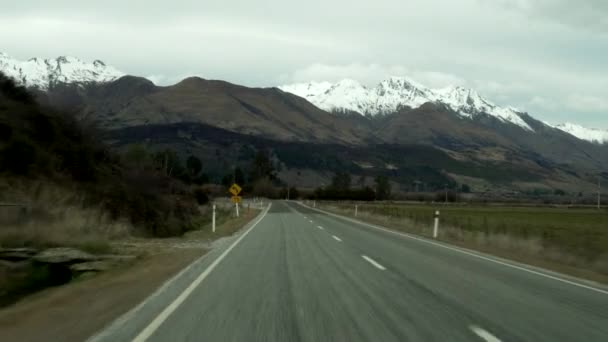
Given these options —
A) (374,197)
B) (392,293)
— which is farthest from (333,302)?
(374,197)

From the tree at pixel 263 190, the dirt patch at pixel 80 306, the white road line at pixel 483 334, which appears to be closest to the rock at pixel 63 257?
the dirt patch at pixel 80 306

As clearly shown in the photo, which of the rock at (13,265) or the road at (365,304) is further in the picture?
the rock at (13,265)

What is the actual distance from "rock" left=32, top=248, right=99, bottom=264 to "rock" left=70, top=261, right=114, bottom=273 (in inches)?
7.5

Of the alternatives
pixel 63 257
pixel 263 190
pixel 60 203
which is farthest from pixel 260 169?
pixel 63 257

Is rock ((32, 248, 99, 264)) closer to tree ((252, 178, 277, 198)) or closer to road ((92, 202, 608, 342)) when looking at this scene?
road ((92, 202, 608, 342))

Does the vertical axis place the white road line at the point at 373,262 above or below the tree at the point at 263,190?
below

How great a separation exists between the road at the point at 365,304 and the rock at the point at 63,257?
267 cm

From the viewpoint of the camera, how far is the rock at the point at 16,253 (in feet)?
46.2

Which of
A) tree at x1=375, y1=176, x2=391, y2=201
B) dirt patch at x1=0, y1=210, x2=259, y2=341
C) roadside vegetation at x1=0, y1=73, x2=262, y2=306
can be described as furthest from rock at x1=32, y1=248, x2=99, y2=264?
tree at x1=375, y1=176, x2=391, y2=201

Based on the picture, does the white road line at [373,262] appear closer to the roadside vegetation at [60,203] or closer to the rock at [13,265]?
the roadside vegetation at [60,203]

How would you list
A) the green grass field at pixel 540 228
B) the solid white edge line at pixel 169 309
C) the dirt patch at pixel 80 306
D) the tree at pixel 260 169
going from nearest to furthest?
the solid white edge line at pixel 169 309, the dirt patch at pixel 80 306, the green grass field at pixel 540 228, the tree at pixel 260 169

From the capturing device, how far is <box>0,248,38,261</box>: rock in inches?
555

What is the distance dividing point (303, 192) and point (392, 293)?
153 metres

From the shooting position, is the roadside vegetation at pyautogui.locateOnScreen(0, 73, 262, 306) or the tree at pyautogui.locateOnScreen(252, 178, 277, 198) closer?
the roadside vegetation at pyautogui.locateOnScreen(0, 73, 262, 306)
